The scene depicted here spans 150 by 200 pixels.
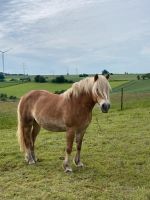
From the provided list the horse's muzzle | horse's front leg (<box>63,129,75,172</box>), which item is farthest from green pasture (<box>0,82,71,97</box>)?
the horse's muzzle

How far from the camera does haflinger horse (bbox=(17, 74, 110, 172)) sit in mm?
5508

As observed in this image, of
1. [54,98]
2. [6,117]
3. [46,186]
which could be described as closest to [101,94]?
[54,98]

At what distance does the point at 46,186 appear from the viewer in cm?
528

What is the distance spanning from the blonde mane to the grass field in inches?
51.7

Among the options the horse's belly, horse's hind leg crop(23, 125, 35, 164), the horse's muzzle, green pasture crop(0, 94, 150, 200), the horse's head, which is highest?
the horse's head

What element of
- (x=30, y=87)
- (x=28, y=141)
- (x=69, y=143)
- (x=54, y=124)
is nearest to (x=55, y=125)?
(x=54, y=124)

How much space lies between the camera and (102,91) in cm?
543

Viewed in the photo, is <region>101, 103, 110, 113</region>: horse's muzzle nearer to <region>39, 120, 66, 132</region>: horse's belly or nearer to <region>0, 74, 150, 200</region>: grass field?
<region>39, 120, 66, 132</region>: horse's belly

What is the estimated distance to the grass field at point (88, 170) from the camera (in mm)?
4965

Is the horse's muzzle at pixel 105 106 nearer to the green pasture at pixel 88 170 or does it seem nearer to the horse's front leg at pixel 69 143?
the horse's front leg at pixel 69 143

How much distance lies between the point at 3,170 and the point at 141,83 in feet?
83.6

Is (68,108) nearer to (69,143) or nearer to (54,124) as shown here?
(54,124)

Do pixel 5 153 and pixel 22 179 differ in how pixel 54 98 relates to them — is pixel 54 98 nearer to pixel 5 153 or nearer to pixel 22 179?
pixel 22 179

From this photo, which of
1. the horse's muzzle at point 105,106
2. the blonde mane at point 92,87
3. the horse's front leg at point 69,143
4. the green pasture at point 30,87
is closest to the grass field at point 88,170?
the horse's front leg at point 69,143
